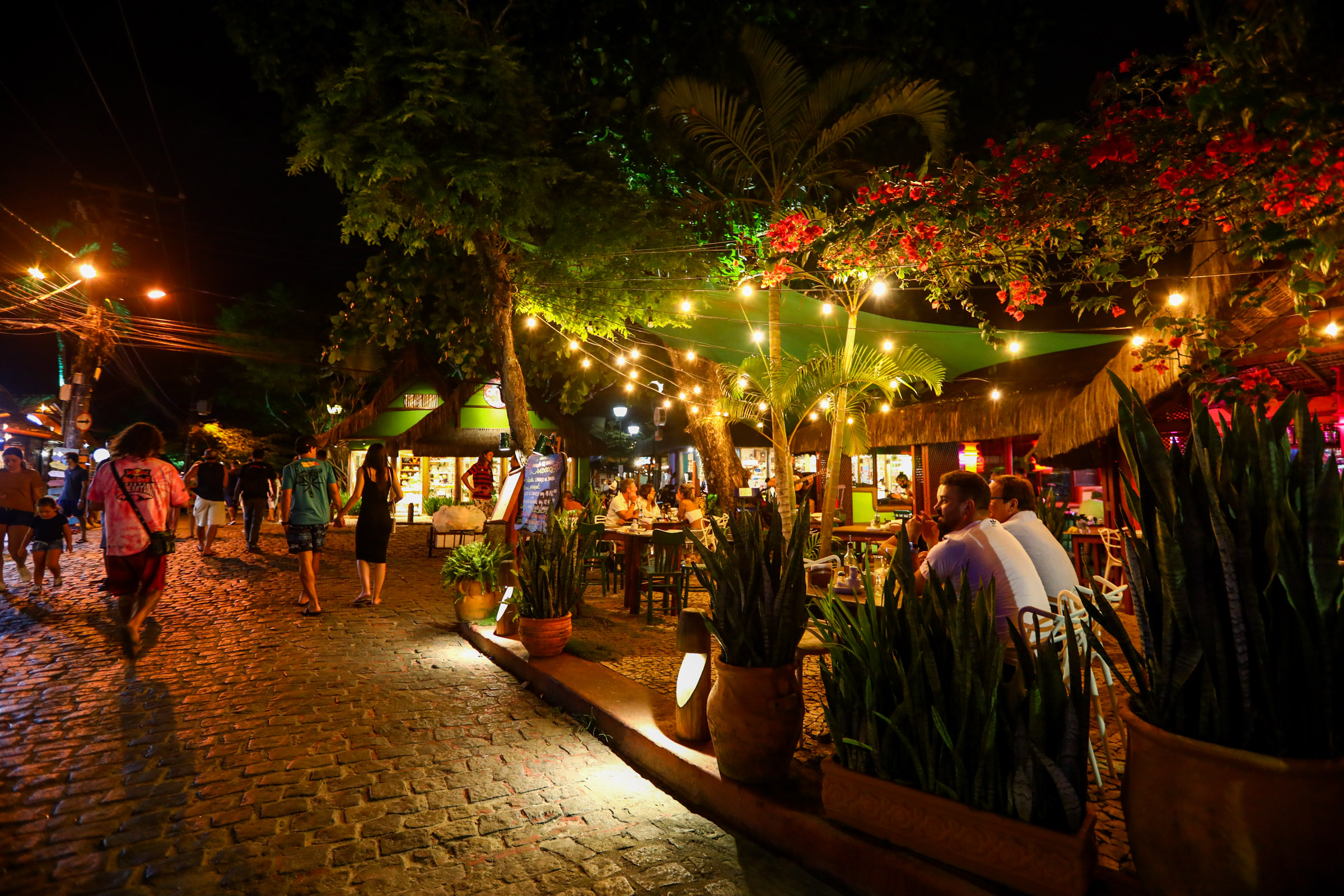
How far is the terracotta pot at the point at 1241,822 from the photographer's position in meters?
1.83

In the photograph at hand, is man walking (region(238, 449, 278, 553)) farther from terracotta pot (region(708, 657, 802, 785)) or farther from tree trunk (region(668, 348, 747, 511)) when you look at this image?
terracotta pot (region(708, 657, 802, 785))

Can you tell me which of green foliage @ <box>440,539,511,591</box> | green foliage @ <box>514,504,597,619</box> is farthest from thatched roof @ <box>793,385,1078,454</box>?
green foliage @ <box>514,504,597,619</box>

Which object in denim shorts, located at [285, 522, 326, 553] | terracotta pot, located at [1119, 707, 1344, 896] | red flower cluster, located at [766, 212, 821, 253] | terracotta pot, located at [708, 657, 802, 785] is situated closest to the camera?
terracotta pot, located at [1119, 707, 1344, 896]

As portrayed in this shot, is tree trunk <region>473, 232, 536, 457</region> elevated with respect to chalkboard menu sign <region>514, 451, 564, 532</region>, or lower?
elevated

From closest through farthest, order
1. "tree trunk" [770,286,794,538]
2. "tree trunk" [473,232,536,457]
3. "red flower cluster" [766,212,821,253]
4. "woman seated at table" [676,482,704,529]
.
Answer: "red flower cluster" [766,212,821,253]
"tree trunk" [770,286,794,538]
"woman seated at table" [676,482,704,529]
"tree trunk" [473,232,536,457]

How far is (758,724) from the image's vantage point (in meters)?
Answer: 3.09

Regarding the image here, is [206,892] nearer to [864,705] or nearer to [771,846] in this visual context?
[771,846]

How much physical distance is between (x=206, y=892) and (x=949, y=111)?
13.3 metres

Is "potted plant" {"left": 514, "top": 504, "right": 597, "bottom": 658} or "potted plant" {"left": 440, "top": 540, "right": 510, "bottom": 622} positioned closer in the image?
"potted plant" {"left": 514, "top": 504, "right": 597, "bottom": 658}

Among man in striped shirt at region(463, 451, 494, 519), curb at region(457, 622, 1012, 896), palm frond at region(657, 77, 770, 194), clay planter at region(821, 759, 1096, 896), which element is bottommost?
curb at region(457, 622, 1012, 896)

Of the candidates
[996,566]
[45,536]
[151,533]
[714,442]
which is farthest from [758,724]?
[714,442]

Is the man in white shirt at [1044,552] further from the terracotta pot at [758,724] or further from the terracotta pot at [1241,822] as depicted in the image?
the terracotta pot at [1241,822]

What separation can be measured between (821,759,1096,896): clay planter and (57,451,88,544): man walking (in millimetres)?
13066

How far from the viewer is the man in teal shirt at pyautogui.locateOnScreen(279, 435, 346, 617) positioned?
24.5 feet
